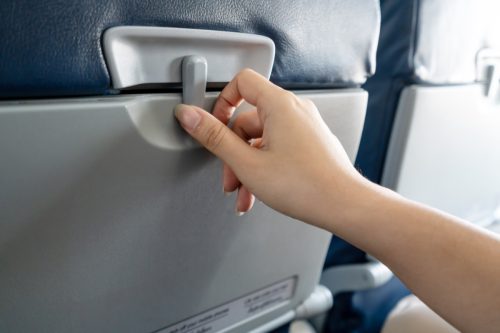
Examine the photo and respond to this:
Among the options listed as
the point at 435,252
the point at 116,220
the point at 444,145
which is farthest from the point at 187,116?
the point at 444,145

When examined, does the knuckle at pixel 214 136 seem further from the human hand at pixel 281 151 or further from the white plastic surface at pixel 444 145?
the white plastic surface at pixel 444 145

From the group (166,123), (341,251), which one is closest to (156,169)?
(166,123)

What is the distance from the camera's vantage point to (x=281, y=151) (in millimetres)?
497

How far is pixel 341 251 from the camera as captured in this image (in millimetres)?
1085

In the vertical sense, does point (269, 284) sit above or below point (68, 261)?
below

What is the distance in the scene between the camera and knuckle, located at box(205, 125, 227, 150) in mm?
487

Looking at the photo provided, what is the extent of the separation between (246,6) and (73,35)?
0.70 ft

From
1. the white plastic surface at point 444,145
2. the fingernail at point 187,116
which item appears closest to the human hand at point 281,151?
the fingernail at point 187,116

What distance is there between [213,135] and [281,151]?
0.30 ft

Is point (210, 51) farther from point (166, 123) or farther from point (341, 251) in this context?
point (341, 251)

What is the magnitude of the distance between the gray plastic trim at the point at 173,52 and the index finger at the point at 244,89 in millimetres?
26

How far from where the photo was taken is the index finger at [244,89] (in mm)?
488

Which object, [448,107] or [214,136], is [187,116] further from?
[448,107]

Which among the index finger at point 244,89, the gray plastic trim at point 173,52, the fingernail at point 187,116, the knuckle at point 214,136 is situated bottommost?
the knuckle at point 214,136
